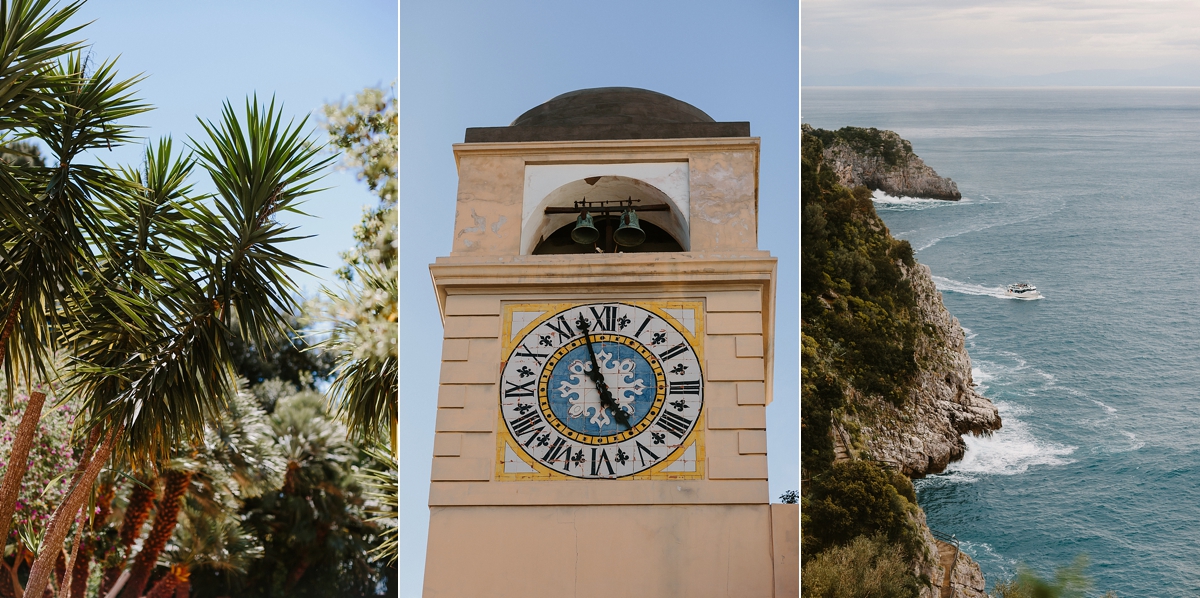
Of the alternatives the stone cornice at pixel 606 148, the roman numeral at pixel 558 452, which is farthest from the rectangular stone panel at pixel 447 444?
the stone cornice at pixel 606 148

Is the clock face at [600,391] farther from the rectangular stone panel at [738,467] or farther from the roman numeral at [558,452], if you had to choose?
the rectangular stone panel at [738,467]

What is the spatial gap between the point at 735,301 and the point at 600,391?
1.82 m

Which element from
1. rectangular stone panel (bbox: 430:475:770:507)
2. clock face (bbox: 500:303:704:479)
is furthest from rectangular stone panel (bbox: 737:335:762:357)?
rectangular stone panel (bbox: 430:475:770:507)

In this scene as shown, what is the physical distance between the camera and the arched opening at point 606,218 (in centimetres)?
1349

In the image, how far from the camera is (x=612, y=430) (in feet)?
37.7

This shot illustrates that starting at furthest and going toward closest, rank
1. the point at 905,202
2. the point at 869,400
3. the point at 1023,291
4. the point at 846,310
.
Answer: the point at 905,202, the point at 846,310, the point at 869,400, the point at 1023,291

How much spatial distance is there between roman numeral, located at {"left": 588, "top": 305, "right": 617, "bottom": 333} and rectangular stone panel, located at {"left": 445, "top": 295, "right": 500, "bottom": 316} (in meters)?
1.06

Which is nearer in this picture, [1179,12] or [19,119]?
[19,119]

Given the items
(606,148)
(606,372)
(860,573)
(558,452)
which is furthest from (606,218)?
(860,573)

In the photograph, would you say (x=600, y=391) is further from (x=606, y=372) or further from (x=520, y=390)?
(x=520, y=390)

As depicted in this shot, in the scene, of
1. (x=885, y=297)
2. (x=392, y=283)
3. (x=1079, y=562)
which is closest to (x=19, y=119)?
(x=392, y=283)

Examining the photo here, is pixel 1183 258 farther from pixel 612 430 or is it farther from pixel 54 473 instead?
pixel 54 473

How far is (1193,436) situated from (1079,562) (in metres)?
3.15

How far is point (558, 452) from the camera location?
1143 centimetres
